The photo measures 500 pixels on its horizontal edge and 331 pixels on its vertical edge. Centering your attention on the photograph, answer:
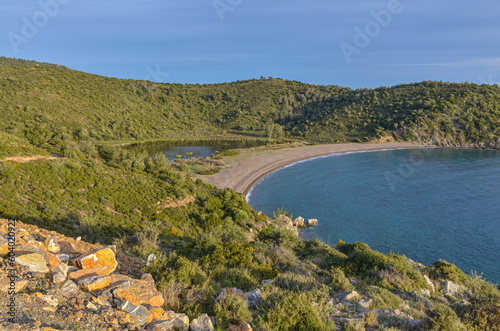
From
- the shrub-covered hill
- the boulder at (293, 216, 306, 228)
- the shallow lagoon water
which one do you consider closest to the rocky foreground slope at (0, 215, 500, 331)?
the boulder at (293, 216, 306, 228)

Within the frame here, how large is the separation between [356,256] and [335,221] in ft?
53.3

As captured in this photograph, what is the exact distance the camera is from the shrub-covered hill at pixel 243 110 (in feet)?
207

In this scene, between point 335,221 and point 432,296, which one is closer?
point 432,296

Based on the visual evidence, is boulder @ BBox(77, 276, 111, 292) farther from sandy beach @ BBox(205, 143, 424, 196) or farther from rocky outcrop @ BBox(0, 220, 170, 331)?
sandy beach @ BBox(205, 143, 424, 196)

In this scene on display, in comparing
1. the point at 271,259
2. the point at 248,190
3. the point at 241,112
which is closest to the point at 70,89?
the point at 241,112

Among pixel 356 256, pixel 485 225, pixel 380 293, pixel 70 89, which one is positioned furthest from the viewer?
pixel 70 89

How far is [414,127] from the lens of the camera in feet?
258

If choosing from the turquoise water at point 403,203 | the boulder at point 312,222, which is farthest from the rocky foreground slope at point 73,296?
the boulder at point 312,222

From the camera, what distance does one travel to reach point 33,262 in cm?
516

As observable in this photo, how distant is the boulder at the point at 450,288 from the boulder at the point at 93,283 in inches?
442

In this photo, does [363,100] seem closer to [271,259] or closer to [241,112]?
[241,112]

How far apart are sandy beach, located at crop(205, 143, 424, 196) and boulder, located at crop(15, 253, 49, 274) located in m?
31.0

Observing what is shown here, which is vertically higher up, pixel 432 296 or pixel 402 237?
pixel 432 296
